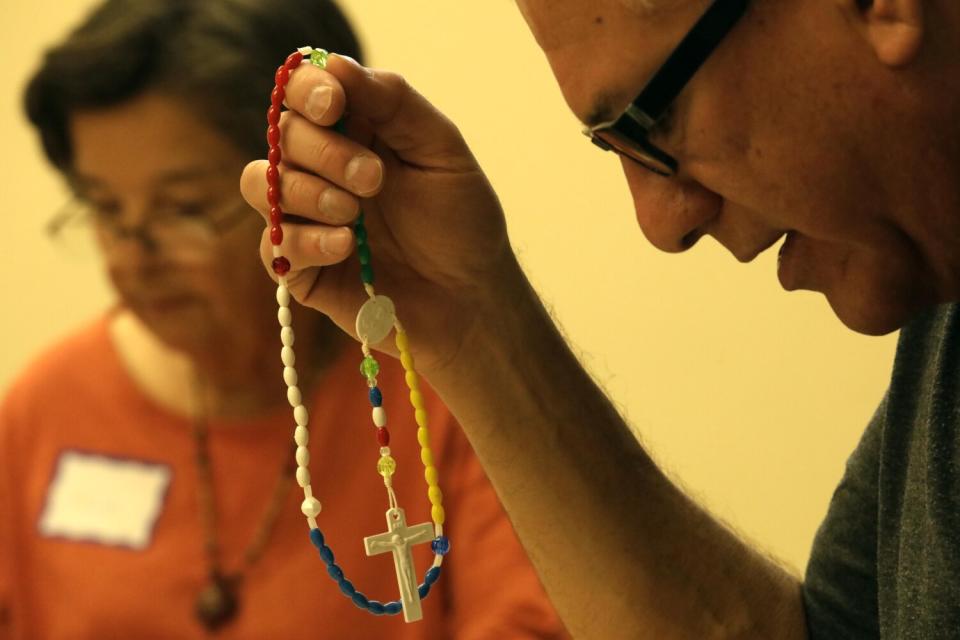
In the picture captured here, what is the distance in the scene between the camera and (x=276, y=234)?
972 millimetres

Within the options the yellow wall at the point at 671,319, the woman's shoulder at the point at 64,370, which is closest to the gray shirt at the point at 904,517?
the yellow wall at the point at 671,319

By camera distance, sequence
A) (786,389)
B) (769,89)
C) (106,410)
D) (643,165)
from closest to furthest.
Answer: (769,89)
(643,165)
(106,410)
(786,389)

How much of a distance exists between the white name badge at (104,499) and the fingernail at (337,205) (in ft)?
3.36

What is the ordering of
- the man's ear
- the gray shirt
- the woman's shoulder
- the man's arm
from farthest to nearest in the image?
the woman's shoulder → the man's arm → the gray shirt → the man's ear

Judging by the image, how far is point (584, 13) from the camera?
2.84ft

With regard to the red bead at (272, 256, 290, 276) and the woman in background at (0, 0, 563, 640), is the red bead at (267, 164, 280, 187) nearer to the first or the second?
the red bead at (272, 256, 290, 276)

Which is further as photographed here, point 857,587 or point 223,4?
point 223,4

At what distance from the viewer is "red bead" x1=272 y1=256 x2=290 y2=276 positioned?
98 cm

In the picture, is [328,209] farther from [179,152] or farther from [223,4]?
[223,4]

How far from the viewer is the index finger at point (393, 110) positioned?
0.95m

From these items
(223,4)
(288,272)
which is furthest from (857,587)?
(223,4)

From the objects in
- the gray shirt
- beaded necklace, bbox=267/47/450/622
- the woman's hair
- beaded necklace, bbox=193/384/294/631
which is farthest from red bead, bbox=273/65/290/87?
beaded necklace, bbox=193/384/294/631

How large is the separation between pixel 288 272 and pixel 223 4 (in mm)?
992

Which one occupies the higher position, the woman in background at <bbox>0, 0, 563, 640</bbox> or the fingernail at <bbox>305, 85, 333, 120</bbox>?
the fingernail at <bbox>305, 85, 333, 120</bbox>
